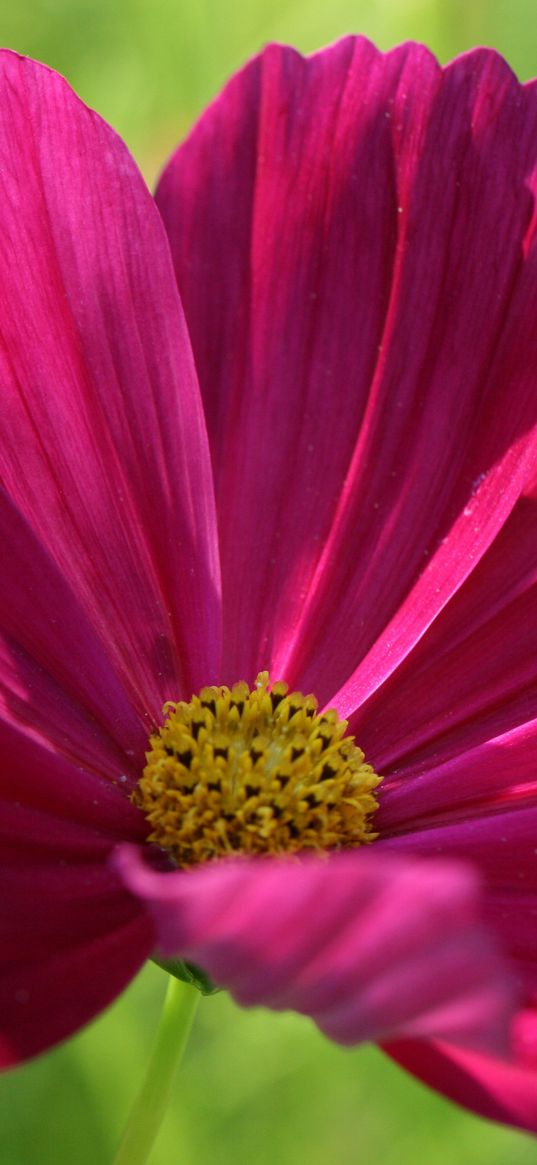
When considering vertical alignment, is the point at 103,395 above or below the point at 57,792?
above

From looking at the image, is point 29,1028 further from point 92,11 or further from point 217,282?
point 92,11

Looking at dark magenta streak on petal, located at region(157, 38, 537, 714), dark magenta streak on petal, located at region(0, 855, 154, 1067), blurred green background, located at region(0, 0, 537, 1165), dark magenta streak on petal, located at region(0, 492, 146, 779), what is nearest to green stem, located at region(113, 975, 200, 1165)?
dark magenta streak on petal, located at region(0, 855, 154, 1067)

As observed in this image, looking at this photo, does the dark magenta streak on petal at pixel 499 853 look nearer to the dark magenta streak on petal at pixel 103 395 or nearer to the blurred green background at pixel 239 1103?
the dark magenta streak on petal at pixel 103 395

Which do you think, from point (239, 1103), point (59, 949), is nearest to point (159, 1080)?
point (59, 949)

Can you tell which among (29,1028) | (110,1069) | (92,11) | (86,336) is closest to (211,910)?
(29,1028)

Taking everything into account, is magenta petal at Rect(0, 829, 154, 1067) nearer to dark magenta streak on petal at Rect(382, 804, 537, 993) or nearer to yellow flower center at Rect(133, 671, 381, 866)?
yellow flower center at Rect(133, 671, 381, 866)

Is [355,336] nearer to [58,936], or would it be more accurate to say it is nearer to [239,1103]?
[58,936]

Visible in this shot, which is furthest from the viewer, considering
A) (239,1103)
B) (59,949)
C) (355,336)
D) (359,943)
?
(239,1103)
